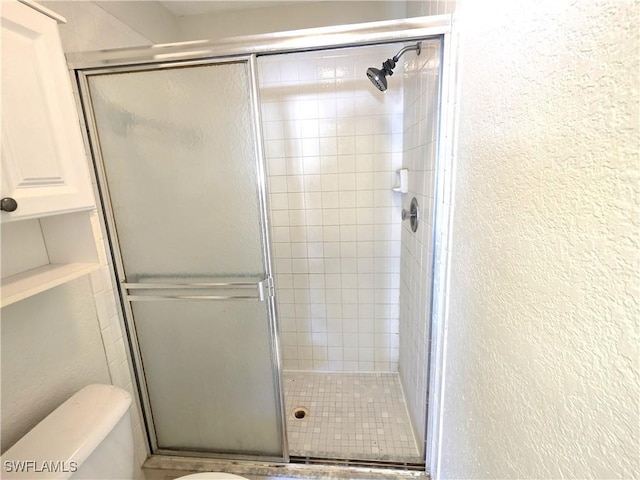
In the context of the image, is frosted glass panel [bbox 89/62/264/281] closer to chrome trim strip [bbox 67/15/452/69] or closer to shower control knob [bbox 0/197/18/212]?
chrome trim strip [bbox 67/15/452/69]

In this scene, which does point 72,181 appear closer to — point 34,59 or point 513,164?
point 34,59

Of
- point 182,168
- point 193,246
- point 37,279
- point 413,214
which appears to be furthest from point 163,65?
point 413,214

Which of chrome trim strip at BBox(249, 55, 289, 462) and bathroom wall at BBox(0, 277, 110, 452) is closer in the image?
bathroom wall at BBox(0, 277, 110, 452)

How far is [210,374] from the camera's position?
4.75 ft

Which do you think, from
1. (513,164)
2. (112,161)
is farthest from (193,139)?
(513,164)

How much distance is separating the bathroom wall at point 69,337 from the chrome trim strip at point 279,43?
26cm

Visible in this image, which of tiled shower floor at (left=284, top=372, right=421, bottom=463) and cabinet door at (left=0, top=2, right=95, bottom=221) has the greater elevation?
cabinet door at (left=0, top=2, right=95, bottom=221)

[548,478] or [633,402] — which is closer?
[633,402]

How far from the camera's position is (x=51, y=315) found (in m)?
1.07

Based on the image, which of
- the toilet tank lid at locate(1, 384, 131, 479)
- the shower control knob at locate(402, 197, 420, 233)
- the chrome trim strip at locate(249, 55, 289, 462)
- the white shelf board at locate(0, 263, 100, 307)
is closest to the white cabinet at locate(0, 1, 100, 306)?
the white shelf board at locate(0, 263, 100, 307)

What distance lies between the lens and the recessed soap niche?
95 cm

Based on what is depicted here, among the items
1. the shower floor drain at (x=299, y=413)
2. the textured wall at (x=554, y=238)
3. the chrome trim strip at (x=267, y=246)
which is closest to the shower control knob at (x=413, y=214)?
the textured wall at (x=554, y=238)

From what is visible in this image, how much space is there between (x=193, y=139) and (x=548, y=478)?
4.64ft

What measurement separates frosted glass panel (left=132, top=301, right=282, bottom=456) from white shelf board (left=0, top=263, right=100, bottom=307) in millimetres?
424
